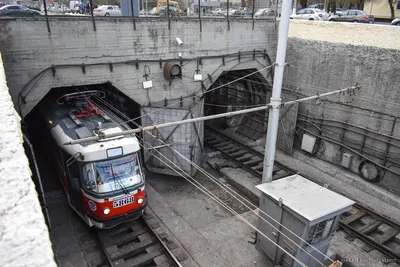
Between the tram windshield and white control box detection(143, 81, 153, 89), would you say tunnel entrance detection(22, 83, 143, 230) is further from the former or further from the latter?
the tram windshield

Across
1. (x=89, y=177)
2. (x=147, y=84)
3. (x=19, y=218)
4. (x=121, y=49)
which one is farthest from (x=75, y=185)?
(x=19, y=218)

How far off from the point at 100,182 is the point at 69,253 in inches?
89.2

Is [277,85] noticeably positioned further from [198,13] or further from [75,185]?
[198,13]

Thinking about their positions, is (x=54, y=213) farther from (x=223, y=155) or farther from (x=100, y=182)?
(x=223, y=155)

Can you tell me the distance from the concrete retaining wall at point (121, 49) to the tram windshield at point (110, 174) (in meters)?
3.92

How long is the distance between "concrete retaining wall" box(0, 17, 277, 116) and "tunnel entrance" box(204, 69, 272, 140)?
1700 millimetres

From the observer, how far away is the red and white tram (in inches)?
340

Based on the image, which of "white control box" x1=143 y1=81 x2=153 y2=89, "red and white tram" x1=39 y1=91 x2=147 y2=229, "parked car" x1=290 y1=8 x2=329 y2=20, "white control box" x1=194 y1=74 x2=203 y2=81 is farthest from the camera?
"parked car" x1=290 y1=8 x2=329 y2=20

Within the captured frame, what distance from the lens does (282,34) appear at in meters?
7.41

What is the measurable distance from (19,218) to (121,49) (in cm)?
1100

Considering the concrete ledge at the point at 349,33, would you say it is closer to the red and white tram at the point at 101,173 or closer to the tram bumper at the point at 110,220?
the red and white tram at the point at 101,173

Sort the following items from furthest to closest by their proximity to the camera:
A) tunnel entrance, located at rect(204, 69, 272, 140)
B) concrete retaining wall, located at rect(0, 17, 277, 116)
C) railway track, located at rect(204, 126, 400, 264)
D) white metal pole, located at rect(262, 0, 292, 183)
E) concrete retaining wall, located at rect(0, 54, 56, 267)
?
1. tunnel entrance, located at rect(204, 69, 272, 140)
2. concrete retaining wall, located at rect(0, 17, 277, 116)
3. railway track, located at rect(204, 126, 400, 264)
4. white metal pole, located at rect(262, 0, 292, 183)
5. concrete retaining wall, located at rect(0, 54, 56, 267)

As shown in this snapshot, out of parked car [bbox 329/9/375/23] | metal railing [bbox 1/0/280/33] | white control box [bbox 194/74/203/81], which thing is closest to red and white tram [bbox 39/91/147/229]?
metal railing [bbox 1/0/280/33]

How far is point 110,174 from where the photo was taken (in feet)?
28.9
